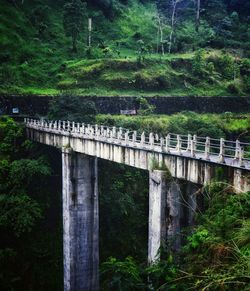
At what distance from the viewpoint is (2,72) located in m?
58.0

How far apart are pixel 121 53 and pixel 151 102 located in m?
19.4

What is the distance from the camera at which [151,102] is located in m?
56.6

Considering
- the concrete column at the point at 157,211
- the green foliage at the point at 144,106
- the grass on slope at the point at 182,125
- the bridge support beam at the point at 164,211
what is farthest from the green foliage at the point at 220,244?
the green foliage at the point at 144,106

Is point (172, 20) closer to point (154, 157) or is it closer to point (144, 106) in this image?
point (144, 106)

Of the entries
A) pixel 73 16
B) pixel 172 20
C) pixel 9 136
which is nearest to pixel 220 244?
pixel 9 136

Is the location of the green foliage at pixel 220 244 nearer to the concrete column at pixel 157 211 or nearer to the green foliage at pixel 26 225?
the concrete column at pixel 157 211

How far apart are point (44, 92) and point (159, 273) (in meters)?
45.2

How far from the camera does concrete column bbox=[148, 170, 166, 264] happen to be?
68.4 feet

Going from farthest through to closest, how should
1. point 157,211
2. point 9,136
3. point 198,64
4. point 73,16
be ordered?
point 73,16
point 198,64
point 9,136
point 157,211

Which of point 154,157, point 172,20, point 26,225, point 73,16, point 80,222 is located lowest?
point 26,225

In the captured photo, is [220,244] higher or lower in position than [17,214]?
higher

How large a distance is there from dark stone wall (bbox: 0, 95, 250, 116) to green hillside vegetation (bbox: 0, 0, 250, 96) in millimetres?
2370

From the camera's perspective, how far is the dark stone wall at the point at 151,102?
50.2 m

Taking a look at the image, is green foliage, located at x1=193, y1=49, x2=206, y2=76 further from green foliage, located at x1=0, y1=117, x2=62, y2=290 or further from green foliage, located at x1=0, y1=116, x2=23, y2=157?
green foliage, located at x1=0, y1=117, x2=62, y2=290
